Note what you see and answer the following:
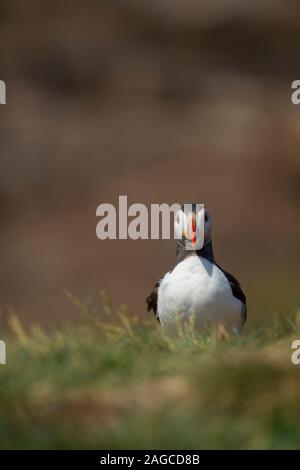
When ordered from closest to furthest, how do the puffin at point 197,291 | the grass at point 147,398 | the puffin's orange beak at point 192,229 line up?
1. the grass at point 147,398
2. the puffin at point 197,291
3. the puffin's orange beak at point 192,229

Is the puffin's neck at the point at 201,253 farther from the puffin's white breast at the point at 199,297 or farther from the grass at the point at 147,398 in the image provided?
the grass at the point at 147,398

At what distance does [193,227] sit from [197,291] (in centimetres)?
59

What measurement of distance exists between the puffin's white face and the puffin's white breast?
178 millimetres

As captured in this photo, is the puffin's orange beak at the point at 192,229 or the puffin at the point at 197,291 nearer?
the puffin at the point at 197,291

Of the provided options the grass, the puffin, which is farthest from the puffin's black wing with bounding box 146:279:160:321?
the grass

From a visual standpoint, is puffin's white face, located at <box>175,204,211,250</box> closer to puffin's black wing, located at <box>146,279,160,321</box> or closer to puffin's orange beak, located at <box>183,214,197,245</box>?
puffin's orange beak, located at <box>183,214,197,245</box>

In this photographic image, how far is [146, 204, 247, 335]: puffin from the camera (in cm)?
693

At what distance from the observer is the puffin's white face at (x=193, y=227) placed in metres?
7.41

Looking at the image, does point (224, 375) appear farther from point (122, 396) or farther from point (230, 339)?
point (230, 339)

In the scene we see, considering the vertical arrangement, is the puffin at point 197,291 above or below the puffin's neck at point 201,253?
below

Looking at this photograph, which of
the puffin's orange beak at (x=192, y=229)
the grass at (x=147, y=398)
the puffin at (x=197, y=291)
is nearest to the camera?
the grass at (x=147, y=398)

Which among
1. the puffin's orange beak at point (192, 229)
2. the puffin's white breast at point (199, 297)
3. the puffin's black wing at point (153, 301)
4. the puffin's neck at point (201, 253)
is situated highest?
the puffin's orange beak at point (192, 229)

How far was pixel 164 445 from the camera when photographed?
15.1ft

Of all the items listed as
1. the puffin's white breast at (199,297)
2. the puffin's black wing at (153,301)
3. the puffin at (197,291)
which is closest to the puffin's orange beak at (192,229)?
the puffin at (197,291)
